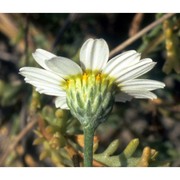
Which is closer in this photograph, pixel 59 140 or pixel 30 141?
pixel 59 140

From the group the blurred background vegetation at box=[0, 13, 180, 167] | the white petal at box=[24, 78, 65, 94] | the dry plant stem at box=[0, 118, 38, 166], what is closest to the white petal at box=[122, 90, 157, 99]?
the white petal at box=[24, 78, 65, 94]

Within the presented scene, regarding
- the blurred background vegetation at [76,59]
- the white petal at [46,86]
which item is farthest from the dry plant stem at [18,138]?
the white petal at [46,86]

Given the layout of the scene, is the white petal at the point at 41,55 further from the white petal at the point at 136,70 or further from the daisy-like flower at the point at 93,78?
Answer: the white petal at the point at 136,70

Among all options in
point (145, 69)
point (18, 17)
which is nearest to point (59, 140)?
point (145, 69)

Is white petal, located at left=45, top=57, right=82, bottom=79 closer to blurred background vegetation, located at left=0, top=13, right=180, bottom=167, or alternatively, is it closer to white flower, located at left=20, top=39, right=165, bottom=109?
white flower, located at left=20, top=39, right=165, bottom=109

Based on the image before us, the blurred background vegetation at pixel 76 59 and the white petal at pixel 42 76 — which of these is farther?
the blurred background vegetation at pixel 76 59
